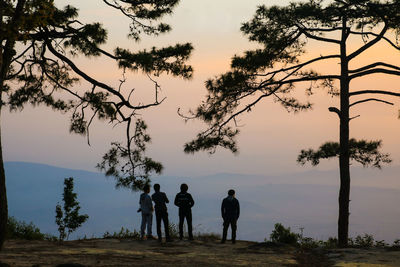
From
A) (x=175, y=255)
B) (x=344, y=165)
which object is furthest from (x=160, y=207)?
(x=344, y=165)

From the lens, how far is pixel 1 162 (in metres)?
13.3

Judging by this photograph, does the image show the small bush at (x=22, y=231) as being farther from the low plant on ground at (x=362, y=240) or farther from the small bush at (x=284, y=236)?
the low plant on ground at (x=362, y=240)

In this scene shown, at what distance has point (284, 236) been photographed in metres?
19.1

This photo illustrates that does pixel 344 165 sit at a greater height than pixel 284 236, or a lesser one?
greater

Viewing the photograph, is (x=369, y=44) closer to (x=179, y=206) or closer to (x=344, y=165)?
(x=344, y=165)

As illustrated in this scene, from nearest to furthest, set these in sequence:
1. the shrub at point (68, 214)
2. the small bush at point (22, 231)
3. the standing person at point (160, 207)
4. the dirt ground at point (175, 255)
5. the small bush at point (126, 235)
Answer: the dirt ground at point (175, 255) → the standing person at point (160, 207) → the small bush at point (126, 235) → the small bush at point (22, 231) → the shrub at point (68, 214)

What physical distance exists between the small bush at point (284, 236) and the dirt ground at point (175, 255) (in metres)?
2.61

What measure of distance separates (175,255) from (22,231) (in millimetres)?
8105

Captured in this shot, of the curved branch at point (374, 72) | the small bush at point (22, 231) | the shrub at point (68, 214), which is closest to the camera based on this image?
the small bush at point (22, 231)

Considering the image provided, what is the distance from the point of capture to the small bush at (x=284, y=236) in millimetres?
18969

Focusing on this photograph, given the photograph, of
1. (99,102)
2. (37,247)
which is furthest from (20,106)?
(37,247)

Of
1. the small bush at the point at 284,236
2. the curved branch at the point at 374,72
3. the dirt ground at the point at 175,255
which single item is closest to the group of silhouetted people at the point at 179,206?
the dirt ground at the point at 175,255

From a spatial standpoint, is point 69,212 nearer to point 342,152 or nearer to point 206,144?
point 206,144

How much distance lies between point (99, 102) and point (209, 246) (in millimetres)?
6028
